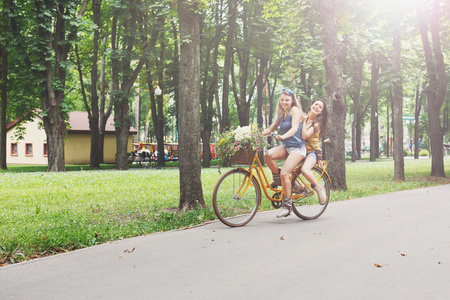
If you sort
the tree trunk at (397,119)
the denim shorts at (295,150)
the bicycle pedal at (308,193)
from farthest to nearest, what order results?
the tree trunk at (397,119) → the bicycle pedal at (308,193) → the denim shorts at (295,150)

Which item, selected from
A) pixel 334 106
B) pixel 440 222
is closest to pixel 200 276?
pixel 440 222

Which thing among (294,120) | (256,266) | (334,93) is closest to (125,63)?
(334,93)

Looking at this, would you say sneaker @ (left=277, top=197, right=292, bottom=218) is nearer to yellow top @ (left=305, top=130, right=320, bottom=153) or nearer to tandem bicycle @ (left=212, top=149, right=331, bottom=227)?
tandem bicycle @ (left=212, top=149, right=331, bottom=227)

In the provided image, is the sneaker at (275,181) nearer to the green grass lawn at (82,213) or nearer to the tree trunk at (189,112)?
the green grass lawn at (82,213)

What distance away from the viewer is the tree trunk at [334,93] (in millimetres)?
12953

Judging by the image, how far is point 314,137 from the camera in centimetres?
766

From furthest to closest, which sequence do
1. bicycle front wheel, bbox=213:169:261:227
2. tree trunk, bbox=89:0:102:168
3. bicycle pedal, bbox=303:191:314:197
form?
tree trunk, bbox=89:0:102:168 < bicycle pedal, bbox=303:191:314:197 < bicycle front wheel, bbox=213:169:261:227

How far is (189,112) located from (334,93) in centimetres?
594

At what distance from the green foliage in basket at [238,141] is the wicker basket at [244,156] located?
55mm

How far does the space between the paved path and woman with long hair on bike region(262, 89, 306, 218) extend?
63cm

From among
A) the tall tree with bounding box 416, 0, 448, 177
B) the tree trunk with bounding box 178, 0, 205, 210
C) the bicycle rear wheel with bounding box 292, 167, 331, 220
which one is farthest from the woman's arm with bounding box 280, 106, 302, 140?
the tall tree with bounding box 416, 0, 448, 177

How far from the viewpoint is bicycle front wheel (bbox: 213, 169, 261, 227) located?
22.9 ft

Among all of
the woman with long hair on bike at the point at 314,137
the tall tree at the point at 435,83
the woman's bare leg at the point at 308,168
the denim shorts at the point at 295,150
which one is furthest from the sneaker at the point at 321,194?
the tall tree at the point at 435,83

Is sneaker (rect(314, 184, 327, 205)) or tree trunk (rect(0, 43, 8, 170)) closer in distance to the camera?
sneaker (rect(314, 184, 327, 205))
